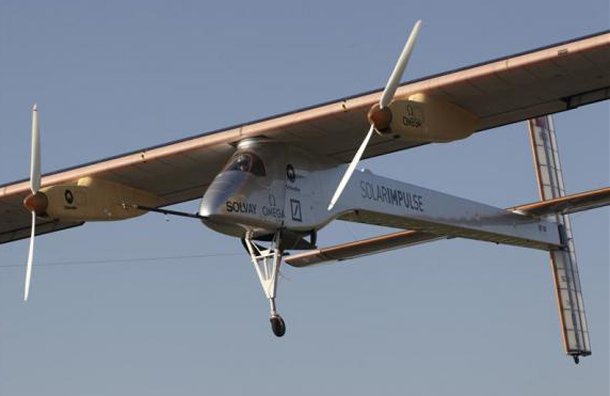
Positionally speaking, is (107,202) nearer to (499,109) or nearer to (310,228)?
(310,228)

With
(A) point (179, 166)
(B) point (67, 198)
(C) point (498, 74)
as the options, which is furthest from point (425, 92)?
(B) point (67, 198)

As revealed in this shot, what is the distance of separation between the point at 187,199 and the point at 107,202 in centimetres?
250

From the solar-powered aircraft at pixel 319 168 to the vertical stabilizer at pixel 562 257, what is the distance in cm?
339

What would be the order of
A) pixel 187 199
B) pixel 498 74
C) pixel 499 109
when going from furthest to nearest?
pixel 187 199
pixel 499 109
pixel 498 74

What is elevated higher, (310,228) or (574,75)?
(574,75)

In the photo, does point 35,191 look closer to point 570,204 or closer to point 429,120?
point 429,120

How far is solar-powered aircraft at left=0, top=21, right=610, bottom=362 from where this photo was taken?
83.1 feet

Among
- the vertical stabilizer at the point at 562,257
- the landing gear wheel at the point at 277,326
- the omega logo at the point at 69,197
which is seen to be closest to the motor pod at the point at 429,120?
the landing gear wheel at the point at 277,326

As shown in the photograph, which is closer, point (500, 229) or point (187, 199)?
point (187, 199)

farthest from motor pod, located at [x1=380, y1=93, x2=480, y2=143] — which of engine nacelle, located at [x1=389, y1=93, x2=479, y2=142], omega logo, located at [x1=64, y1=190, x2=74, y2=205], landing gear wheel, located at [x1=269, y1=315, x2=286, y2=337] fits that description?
omega logo, located at [x1=64, y1=190, x2=74, y2=205]

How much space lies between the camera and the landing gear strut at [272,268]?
26.3m

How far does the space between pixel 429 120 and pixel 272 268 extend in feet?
14.7

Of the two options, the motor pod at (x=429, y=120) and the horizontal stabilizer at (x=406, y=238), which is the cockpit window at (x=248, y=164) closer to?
the motor pod at (x=429, y=120)

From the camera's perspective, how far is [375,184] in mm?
29766
